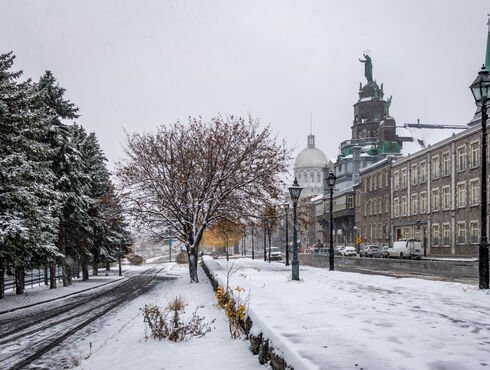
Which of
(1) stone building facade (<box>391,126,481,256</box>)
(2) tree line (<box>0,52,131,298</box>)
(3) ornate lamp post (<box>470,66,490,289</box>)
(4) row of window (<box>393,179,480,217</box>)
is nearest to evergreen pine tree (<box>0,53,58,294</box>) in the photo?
(2) tree line (<box>0,52,131,298</box>)

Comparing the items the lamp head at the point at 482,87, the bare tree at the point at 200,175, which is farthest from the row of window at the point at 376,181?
the lamp head at the point at 482,87

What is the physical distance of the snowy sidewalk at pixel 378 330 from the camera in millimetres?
4621

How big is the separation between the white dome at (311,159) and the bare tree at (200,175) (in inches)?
4843

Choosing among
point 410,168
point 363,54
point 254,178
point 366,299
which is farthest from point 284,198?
point 363,54

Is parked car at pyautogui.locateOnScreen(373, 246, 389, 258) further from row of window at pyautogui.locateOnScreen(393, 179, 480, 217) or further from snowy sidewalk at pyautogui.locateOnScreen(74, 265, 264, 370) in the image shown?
snowy sidewalk at pyautogui.locateOnScreen(74, 265, 264, 370)

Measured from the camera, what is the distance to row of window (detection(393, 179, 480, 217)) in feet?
133

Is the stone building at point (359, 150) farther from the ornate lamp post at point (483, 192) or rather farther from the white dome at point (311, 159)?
the ornate lamp post at point (483, 192)

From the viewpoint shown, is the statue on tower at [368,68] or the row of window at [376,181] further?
the statue on tower at [368,68]

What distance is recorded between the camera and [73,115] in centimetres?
2662

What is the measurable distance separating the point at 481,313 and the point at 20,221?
1433 cm

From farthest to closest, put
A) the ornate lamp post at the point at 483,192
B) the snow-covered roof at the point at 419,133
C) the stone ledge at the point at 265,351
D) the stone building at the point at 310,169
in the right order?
the stone building at the point at 310,169 < the snow-covered roof at the point at 419,133 < the ornate lamp post at the point at 483,192 < the stone ledge at the point at 265,351

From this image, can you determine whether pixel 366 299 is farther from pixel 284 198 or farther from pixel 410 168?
pixel 410 168

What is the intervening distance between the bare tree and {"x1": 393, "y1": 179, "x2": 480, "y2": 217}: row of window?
74.8 feet

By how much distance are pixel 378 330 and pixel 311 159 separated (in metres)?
144
